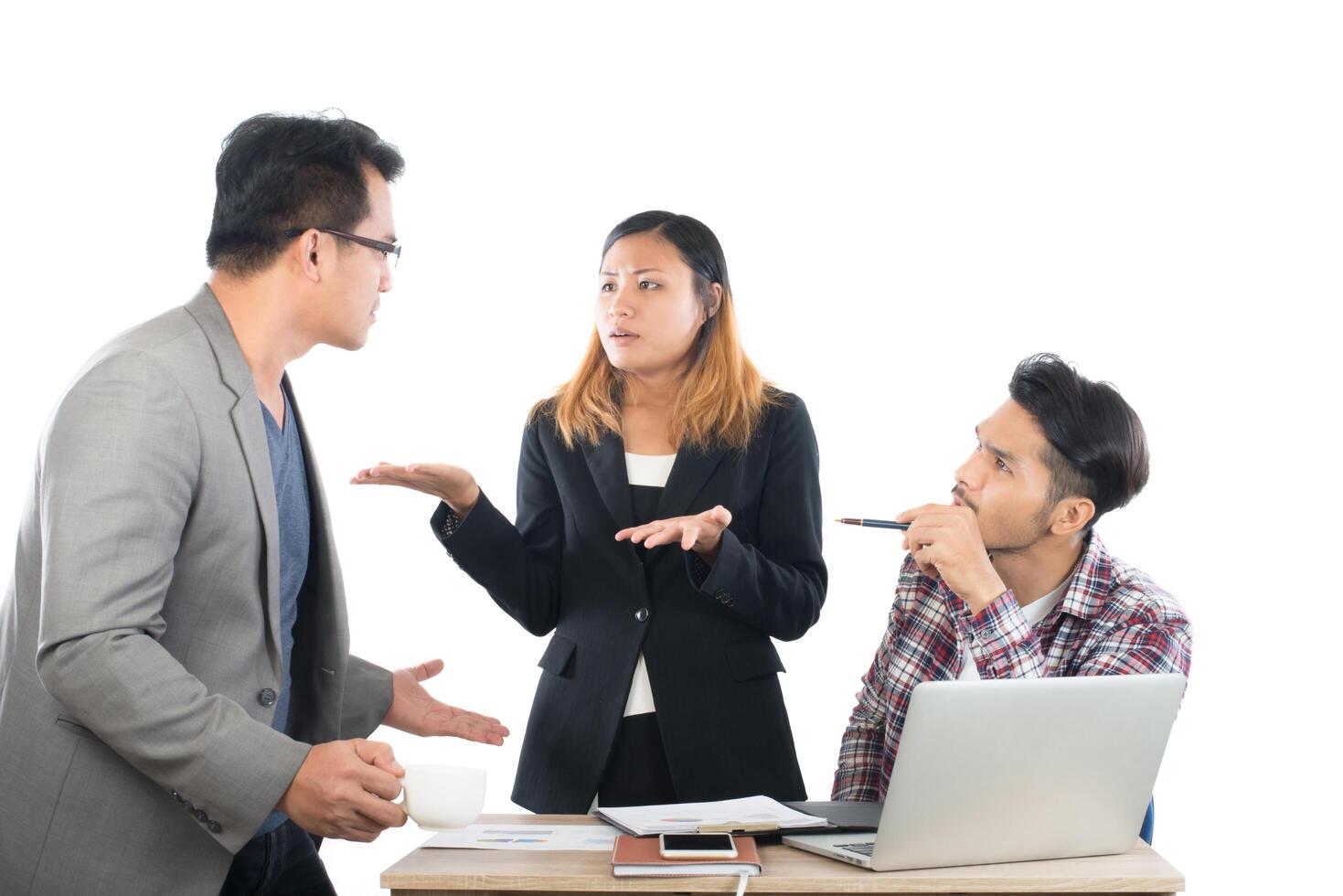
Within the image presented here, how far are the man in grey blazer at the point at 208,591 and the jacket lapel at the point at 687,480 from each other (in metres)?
0.68

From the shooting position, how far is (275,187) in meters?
1.70

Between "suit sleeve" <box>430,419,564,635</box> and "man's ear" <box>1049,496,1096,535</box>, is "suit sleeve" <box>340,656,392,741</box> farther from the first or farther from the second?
"man's ear" <box>1049,496,1096,535</box>

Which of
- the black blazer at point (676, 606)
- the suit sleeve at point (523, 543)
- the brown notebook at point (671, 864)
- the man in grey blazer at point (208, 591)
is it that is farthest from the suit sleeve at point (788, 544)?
the man in grey blazer at point (208, 591)

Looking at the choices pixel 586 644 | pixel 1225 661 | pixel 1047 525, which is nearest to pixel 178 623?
pixel 586 644

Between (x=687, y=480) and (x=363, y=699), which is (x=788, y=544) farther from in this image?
(x=363, y=699)

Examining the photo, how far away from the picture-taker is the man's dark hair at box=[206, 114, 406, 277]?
1702 millimetres

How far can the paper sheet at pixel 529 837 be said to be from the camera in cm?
159

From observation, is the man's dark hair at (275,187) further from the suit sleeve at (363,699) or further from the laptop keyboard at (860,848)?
the laptop keyboard at (860,848)

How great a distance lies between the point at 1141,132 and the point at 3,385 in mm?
3621

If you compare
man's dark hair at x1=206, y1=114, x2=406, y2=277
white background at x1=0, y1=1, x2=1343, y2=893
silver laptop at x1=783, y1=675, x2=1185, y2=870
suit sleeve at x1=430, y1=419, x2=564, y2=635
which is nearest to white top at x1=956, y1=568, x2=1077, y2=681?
silver laptop at x1=783, y1=675, x2=1185, y2=870

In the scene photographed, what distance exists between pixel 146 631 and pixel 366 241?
0.67 m

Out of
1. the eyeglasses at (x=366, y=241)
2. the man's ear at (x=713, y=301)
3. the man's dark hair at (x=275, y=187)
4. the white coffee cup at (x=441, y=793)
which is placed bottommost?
the white coffee cup at (x=441, y=793)

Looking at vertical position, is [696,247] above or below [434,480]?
above

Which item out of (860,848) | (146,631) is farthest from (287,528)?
(860,848)
